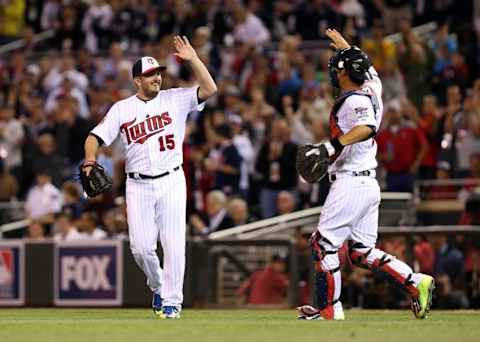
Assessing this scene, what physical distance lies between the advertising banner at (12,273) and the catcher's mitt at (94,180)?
23.2ft

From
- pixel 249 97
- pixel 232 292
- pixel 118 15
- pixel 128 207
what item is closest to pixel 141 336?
pixel 128 207

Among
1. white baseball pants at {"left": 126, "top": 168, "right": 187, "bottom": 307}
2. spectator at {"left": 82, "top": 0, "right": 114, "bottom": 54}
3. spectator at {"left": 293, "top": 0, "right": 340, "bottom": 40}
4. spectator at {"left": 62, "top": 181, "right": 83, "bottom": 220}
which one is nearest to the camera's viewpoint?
white baseball pants at {"left": 126, "top": 168, "right": 187, "bottom": 307}

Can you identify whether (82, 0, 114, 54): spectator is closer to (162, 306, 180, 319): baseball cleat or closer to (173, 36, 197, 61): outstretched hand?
(173, 36, 197, 61): outstretched hand

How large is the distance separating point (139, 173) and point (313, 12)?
43.0 ft

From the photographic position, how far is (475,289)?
56.6 ft

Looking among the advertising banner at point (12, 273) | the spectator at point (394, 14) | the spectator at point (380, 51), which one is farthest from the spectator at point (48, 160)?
the spectator at point (394, 14)

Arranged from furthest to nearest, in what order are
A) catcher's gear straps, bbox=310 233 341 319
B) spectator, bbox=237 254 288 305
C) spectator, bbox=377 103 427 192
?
spectator, bbox=377 103 427 192, spectator, bbox=237 254 288 305, catcher's gear straps, bbox=310 233 341 319

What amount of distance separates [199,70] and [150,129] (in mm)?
723

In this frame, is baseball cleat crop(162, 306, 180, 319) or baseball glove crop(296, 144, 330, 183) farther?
baseball cleat crop(162, 306, 180, 319)

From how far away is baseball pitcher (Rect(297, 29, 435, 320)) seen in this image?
12.3 m

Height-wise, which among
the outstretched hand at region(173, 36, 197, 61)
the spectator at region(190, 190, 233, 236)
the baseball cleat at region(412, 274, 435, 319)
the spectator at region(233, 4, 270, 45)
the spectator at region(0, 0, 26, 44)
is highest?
the spectator at region(0, 0, 26, 44)

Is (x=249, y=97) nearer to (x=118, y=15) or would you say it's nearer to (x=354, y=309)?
(x=118, y=15)

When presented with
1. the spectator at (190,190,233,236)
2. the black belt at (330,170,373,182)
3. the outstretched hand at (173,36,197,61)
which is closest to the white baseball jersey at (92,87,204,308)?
the outstretched hand at (173,36,197,61)

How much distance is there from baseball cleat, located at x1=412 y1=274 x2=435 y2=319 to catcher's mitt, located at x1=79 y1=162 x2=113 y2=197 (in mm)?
3114
